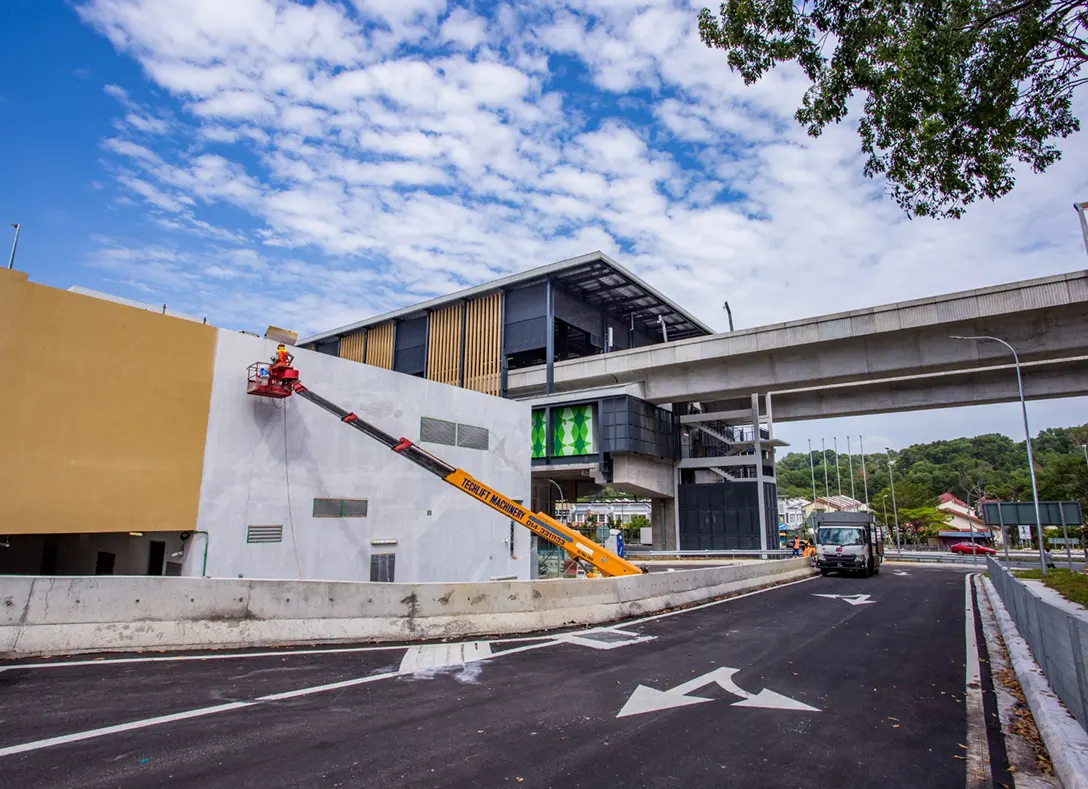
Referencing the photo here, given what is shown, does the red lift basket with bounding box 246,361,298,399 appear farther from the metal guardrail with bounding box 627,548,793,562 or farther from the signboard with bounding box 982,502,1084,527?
the metal guardrail with bounding box 627,548,793,562

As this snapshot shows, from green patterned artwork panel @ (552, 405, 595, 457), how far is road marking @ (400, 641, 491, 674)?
1112 inches

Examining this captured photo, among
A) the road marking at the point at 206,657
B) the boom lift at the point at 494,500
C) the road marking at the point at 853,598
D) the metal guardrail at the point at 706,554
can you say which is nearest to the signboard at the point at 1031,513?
the road marking at the point at 853,598

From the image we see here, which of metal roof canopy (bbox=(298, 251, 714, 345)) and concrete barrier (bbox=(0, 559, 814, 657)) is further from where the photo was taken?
metal roof canopy (bbox=(298, 251, 714, 345))

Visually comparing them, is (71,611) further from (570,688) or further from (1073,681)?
(1073,681)

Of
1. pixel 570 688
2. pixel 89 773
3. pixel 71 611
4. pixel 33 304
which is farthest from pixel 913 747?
pixel 33 304

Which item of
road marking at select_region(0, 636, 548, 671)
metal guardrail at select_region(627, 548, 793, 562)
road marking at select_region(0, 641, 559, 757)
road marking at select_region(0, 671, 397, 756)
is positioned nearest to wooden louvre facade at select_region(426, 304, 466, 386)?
metal guardrail at select_region(627, 548, 793, 562)

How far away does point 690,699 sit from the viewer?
24.6 feet

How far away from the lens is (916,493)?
3570 inches

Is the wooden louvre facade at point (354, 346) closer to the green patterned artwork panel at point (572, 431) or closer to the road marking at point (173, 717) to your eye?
the green patterned artwork panel at point (572, 431)

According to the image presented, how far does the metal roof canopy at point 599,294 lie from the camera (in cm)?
3725

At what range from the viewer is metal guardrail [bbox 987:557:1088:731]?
18.3 feet

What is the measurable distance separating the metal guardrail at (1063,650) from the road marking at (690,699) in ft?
8.44

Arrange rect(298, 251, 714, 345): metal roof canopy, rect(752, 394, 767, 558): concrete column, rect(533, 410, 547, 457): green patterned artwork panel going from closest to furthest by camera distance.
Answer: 1. rect(298, 251, 714, 345): metal roof canopy
2. rect(752, 394, 767, 558): concrete column
3. rect(533, 410, 547, 457): green patterned artwork panel

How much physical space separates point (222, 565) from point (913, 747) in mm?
13617
